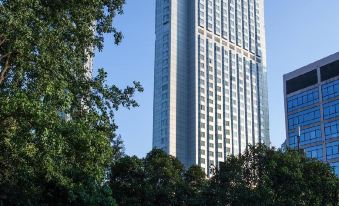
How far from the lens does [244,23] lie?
618ft

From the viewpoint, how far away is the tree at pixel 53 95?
18.8 m

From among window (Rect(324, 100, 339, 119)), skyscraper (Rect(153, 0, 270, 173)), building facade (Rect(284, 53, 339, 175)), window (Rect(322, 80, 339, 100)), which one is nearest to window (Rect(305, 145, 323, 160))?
building facade (Rect(284, 53, 339, 175))

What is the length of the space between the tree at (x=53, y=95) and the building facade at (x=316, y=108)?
65688 mm

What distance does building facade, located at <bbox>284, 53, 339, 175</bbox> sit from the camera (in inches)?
3297

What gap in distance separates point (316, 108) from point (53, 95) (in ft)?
244

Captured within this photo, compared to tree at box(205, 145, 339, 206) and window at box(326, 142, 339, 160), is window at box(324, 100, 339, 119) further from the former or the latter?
tree at box(205, 145, 339, 206)

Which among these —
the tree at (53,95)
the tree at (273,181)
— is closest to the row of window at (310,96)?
the tree at (273,181)

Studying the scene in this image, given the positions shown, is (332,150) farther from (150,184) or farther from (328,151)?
(150,184)

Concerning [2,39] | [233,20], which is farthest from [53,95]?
[233,20]

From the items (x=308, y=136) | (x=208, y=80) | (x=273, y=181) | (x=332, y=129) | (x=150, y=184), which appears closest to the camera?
(x=150, y=184)

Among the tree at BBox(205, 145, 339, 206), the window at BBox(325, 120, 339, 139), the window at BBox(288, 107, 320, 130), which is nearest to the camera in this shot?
the tree at BBox(205, 145, 339, 206)

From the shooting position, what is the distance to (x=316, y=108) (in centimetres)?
8756

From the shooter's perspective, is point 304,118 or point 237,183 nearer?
point 237,183

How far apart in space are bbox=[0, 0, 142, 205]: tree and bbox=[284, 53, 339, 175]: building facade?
65688 mm
